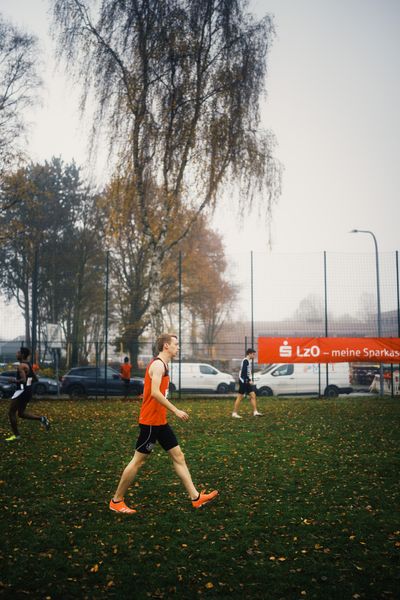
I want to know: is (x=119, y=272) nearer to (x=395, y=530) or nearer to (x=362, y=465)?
(x=362, y=465)

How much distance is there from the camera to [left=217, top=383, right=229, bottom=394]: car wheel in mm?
25016

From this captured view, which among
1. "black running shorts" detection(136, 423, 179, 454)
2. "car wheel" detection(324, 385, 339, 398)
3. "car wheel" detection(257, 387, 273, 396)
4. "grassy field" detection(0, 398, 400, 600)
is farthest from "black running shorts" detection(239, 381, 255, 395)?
"car wheel" detection(257, 387, 273, 396)

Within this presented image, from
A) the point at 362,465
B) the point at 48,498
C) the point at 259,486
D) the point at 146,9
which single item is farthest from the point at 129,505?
the point at 146,9

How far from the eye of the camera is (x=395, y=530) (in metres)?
4.80

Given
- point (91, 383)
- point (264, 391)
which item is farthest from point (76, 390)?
point (264, 391)

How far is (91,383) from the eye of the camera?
22.4 meters

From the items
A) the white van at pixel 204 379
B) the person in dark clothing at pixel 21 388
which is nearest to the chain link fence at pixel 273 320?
the white van at pixel 204 379

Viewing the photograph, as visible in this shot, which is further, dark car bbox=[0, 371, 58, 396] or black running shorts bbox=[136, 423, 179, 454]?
dark car bbox=[0, 371, 58, 396]

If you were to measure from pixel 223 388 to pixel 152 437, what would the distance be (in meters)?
20.1

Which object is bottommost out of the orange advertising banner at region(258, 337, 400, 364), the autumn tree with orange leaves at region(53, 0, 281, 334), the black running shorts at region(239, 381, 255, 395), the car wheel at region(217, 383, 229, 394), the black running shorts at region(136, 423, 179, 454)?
the car wheel at region(217, 383, 229, 394)

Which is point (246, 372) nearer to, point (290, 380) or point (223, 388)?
point (290, 380)

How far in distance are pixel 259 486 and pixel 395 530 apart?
2.09 metres

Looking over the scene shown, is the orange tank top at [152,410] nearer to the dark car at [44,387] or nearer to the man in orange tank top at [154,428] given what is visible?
the man in orange tank top at [154,428]

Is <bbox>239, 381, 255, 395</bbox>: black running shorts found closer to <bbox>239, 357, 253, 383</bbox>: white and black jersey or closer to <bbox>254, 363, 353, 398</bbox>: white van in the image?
<bbox>239, 357, 253, 383</bbox>: white and black jersey
